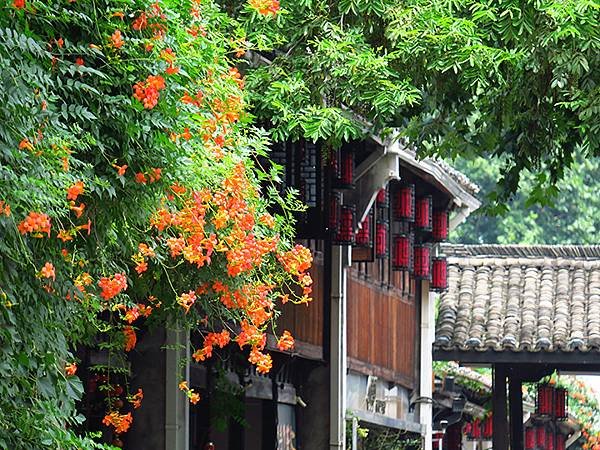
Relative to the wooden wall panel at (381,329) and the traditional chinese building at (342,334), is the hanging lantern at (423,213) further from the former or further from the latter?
the wooden wall panel at (381,329)

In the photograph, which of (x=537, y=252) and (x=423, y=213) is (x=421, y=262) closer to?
(x=423, y=213)

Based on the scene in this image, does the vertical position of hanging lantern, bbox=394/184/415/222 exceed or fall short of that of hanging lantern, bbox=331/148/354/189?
it exceeds it

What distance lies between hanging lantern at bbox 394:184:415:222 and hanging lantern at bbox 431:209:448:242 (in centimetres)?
215

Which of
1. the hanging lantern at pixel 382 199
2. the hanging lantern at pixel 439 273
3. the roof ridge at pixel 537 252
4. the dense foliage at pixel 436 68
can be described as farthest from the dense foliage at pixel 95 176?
the roof ridge at pixel 537 252

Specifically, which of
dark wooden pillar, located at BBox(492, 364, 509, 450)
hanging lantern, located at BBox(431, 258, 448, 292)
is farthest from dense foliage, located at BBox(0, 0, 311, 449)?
dark wooden pillar, located at BBox(492, 364, 509, 450)

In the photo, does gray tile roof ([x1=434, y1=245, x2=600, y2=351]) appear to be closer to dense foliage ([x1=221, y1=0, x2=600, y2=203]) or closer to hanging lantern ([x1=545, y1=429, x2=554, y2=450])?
hanging lantern ([x1=545, y1=429, x2=554, y2=450])

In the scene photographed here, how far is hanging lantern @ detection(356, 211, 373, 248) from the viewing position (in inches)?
690

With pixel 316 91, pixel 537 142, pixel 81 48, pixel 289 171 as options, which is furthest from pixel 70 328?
pixel 289 171

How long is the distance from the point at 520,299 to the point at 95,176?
1623 centimetres

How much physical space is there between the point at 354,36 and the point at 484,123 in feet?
5.30

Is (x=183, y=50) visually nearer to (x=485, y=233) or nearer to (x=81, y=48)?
(x=81, y=48)

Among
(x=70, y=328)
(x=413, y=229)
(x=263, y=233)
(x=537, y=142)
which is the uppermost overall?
(x=413, y=229)

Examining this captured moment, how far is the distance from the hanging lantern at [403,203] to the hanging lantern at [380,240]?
939 mm

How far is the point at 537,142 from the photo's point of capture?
42.8 ft
